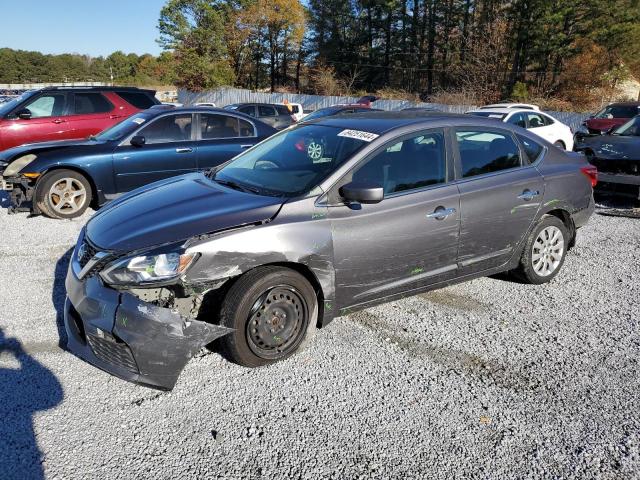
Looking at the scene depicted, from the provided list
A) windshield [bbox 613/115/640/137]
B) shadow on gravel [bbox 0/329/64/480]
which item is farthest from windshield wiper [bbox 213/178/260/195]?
windshield [bbox 613/115/640/137]

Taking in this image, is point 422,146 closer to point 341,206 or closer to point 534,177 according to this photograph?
point 341,206

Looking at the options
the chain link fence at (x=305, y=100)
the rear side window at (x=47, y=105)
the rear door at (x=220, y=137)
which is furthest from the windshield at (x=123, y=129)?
the chain link fence at (x=305, y=100)

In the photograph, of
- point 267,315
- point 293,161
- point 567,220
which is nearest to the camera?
point 267,315

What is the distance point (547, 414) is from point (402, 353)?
1.03 metres

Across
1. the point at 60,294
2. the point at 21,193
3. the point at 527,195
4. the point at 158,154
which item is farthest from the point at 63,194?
the point at 527,195

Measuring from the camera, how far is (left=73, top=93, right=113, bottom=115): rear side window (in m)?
9.77

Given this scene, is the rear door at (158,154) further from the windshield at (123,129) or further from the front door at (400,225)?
the front door at (400,225)

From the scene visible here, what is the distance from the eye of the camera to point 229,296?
3076mm

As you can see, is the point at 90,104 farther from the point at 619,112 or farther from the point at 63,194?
the point at 619,112

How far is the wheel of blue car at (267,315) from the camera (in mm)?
3088

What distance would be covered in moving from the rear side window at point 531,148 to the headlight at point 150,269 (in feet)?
10.8

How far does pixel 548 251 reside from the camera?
4855 mm

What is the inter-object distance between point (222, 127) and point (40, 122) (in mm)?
4128

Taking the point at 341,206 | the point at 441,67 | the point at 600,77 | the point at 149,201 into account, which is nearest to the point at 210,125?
the point at 149,201
